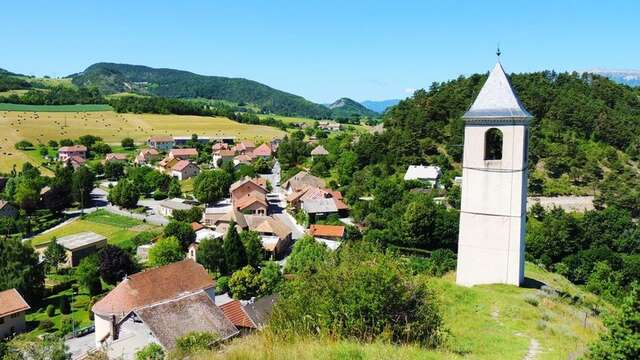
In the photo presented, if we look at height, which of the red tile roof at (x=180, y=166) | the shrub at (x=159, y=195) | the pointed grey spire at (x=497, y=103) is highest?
the pointed grey spire at (x=497, y=103)

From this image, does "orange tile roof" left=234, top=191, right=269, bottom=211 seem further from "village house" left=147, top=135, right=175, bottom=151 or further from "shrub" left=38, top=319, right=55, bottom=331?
"village house" left=147, top=135, right=175, bottom=151

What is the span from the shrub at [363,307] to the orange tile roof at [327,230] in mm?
31539

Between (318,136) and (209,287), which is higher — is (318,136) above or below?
above

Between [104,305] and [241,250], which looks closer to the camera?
[104,305]

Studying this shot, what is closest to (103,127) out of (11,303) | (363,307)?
(11,303)

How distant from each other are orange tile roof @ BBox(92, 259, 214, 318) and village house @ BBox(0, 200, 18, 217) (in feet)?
109

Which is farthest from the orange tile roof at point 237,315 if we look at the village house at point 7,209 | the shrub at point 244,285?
the village house at point 7,209

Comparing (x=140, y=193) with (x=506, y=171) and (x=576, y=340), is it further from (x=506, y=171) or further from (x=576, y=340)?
(x=576, y=340)

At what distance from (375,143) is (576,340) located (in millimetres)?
50980

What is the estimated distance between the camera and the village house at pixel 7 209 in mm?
50019

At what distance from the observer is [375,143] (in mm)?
61219

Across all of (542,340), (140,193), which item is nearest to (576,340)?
(542,340)

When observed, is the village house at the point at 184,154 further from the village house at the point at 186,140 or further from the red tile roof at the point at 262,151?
the village house at the point at 186,140

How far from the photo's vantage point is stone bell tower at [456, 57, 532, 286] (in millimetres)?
16422
